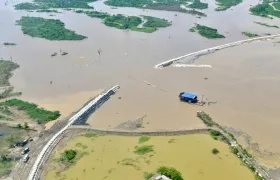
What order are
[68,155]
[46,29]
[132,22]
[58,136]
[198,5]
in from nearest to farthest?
[68,155]
[58,136]
[46,29]
[132,22]
[198,5]

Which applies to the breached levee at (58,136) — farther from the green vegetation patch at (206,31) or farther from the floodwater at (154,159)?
the green vegetation patch at (206,31)

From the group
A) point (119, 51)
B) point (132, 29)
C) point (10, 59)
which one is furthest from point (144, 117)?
point (132, 29)

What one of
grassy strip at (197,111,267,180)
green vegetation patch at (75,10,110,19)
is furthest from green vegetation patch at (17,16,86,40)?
grassy strip at (197,111,267,180)

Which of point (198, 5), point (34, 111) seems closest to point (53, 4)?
point (198, 5)

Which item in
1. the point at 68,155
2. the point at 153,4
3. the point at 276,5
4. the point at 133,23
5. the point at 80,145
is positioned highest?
the point at 276,5

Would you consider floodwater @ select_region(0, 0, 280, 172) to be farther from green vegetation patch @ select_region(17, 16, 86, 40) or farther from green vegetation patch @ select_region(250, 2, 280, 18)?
green vegetation patch @ select_region(250, 2, 280, 18)

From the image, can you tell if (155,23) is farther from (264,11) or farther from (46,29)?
(264,11)

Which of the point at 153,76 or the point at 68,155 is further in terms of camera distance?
the point at 153,76

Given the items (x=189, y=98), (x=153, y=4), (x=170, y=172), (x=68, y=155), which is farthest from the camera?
(x=153, y=4)
